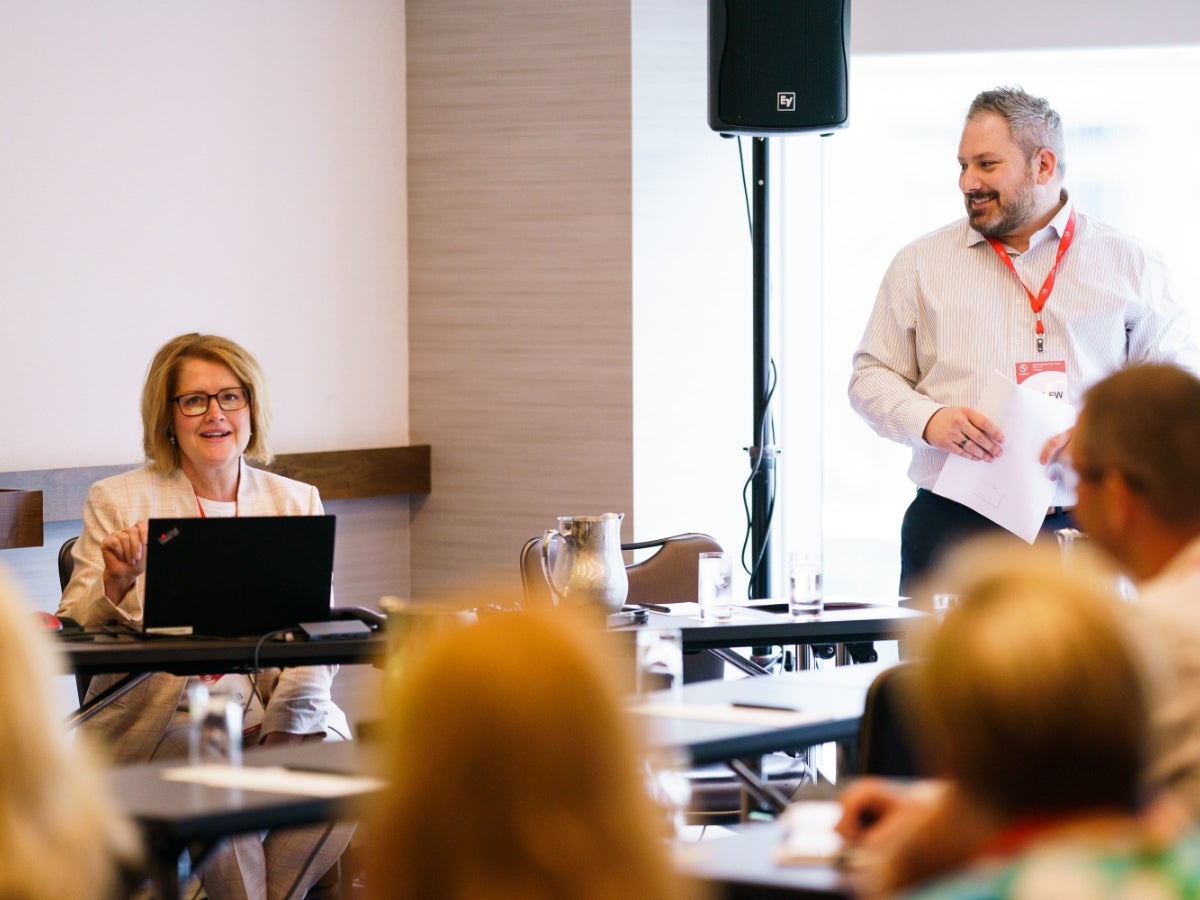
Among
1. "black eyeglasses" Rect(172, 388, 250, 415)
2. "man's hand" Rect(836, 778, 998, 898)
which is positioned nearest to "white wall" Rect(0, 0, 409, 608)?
"black eyeglasses" Rect(172, 388, 250, 415)

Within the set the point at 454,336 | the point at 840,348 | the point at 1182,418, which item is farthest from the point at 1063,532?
the point at 454,336

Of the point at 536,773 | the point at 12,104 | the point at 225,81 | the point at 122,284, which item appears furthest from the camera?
the point at 225,81

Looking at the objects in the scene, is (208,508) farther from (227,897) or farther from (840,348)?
(840,348)

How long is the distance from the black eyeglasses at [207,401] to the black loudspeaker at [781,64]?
5.75 ft

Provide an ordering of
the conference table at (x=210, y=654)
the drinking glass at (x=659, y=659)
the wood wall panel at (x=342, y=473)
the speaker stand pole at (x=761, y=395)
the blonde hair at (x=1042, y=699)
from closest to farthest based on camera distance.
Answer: the blonde hair at (x=1042, y=699) → the drinking glass at (x=659, y=659) → the conference table at (x=210, y=654) → the wood wall panel at (x=342, y=473) → the speaker stand pole at (x=761, y=395)

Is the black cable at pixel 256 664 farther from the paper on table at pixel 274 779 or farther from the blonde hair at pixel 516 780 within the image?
the blonde hair at pixel 516 780

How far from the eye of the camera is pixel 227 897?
3307 mm

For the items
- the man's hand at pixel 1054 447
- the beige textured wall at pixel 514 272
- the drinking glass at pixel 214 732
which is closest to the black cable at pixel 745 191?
the beige textured wall at pixel 514 272

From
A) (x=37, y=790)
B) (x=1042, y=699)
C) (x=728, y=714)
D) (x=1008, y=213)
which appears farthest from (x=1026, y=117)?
(x=37, y=790)

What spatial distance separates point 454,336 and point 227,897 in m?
2.76

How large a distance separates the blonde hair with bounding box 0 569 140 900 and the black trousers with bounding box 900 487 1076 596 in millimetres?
2877

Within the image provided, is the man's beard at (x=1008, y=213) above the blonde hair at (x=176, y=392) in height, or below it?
above

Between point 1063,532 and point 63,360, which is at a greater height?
point 63,360

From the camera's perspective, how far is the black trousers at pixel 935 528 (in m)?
3.85
